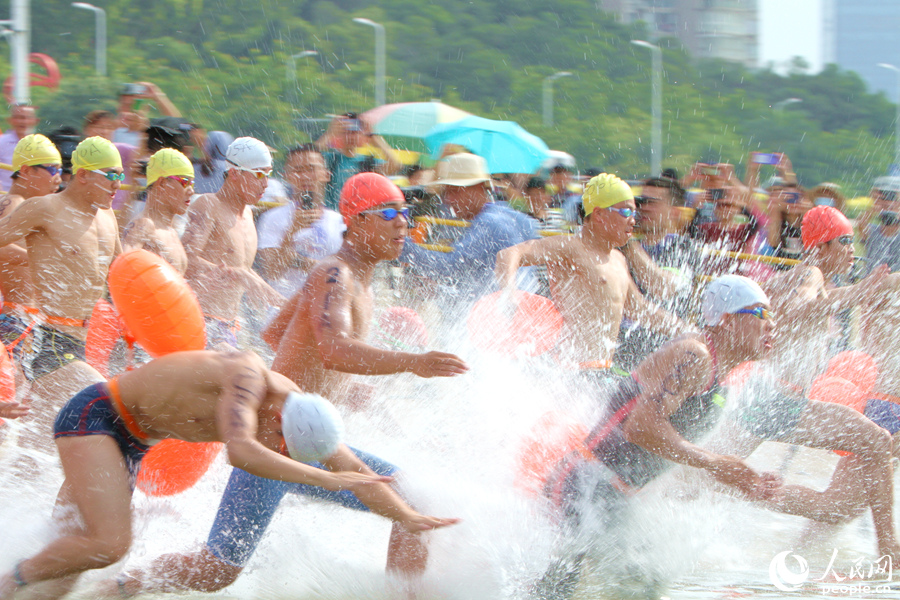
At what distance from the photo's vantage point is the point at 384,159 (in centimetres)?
794

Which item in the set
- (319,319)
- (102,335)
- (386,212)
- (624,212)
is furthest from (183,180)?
(624,212)

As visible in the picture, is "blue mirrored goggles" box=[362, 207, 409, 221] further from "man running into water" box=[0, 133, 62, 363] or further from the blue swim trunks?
"man running into water" box=[0, 133, 62, 363]

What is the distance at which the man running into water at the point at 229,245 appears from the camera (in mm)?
5332

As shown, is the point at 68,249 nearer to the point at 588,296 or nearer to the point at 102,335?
the point at 102,335

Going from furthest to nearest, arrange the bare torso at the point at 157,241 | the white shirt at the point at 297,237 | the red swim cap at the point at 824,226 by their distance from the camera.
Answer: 1. the white shirt at the point at 297,237
2. the red swim cap at the point at 824,226
3. the bare torso at the point at 157,241

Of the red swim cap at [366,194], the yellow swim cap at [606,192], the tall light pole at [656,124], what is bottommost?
the tall light pole at [656,124]

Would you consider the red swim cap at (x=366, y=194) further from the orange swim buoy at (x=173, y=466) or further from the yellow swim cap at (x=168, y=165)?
the yellow swim cap at (x=168, y=165)

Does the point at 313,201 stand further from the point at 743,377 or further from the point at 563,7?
the point at 563,7

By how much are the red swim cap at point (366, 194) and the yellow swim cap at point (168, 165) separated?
147 cm

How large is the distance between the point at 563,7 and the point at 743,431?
115 ft

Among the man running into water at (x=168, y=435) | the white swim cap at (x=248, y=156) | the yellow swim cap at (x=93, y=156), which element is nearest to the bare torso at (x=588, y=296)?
the white swim cap at (x=248, y=156)

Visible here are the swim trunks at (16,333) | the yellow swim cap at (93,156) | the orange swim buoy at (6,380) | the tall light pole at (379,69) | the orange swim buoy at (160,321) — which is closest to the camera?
the orange swim buoy at (160,321)

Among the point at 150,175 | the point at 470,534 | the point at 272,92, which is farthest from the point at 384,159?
the point at 272,92

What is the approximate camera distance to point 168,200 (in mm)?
5312
